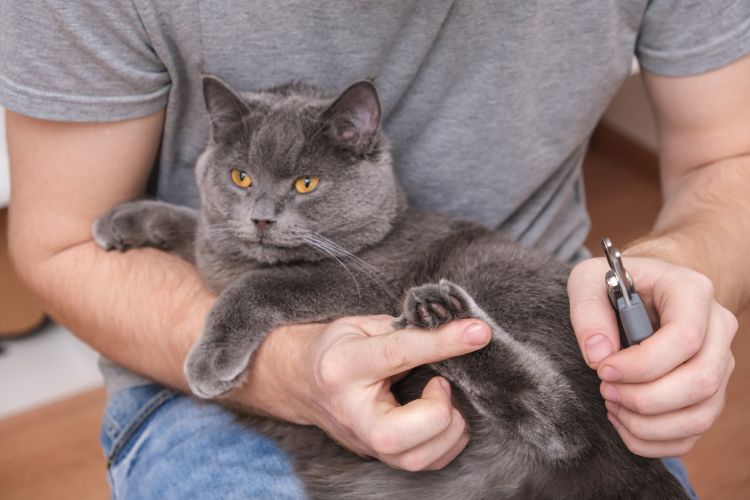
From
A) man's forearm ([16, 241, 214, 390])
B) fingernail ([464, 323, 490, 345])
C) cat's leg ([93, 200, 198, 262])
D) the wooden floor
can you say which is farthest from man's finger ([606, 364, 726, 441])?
the wooden floor

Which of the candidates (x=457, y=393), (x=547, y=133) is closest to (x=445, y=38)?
(x=547, y=133)

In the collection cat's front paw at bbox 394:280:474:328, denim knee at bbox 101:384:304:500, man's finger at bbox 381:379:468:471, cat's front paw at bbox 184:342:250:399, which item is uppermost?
cat's front paw at bbox 394:280:474:328

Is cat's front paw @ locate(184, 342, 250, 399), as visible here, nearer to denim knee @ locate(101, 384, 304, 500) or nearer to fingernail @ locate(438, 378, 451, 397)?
denim knee @ locate(101, 384, 304, 500)

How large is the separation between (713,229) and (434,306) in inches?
23.2

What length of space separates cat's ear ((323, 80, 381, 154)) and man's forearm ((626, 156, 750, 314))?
1.43 feet

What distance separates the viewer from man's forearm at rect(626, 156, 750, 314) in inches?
46.4

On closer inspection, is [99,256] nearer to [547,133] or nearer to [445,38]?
[445,38]

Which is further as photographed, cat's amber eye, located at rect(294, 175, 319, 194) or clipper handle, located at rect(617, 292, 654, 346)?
cat's amber eye, located at rect(294, 175, 319, 194)

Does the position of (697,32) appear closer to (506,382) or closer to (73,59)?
(506,382)

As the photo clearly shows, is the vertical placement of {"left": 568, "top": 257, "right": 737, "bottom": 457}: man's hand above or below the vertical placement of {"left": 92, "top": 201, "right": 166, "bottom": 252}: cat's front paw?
above

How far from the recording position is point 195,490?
109cm

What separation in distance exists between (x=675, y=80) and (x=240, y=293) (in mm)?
824

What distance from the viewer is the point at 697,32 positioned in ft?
4.12

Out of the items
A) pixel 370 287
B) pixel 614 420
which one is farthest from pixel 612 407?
pixel 370 287
